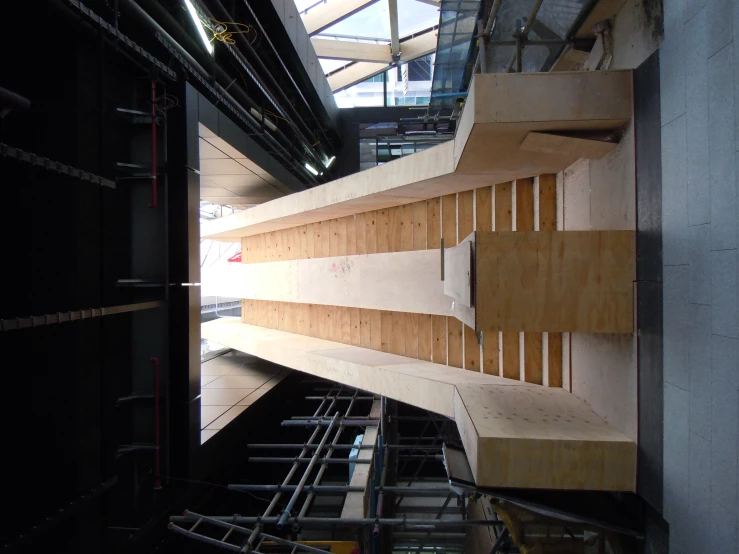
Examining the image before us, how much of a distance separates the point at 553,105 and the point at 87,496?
4.44 meters

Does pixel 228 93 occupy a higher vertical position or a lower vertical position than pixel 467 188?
higher

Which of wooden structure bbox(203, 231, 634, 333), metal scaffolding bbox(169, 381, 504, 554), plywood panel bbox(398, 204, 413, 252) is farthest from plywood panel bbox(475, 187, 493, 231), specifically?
metal scaffolding bbox(169, 381, 504, 554)

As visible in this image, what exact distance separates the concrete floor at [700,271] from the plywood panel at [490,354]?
230 centimetres

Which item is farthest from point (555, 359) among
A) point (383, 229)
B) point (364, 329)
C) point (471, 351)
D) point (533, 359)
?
point (364, 329)

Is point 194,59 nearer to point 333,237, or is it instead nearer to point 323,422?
point 333,237

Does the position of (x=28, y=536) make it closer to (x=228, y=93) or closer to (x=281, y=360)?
(x=281, y=360)

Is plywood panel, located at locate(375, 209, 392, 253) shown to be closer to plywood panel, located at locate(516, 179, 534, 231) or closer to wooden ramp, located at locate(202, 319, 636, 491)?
wooden ramp, located at locate(202, 319, 636, 491)

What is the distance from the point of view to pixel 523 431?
274 cm

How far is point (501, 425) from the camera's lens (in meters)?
2.87

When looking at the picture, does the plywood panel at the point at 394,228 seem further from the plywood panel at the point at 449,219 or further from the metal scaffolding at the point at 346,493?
the metal scaffolding at the point at 346,493

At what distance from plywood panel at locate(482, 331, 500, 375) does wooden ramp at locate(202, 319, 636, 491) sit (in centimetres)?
13

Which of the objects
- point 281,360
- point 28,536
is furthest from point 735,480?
point 281,360

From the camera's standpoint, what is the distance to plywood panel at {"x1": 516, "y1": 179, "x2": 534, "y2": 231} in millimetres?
4125

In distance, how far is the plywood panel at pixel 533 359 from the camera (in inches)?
159
